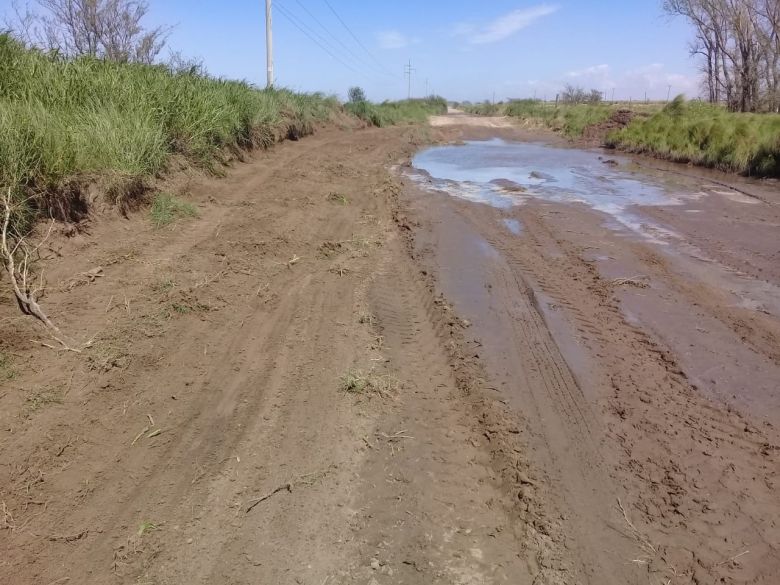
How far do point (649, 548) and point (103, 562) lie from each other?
272 centimetres

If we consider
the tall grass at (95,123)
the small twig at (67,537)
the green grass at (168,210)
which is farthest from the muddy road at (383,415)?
the tall grass at (95,123)

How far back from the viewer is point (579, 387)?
435 centimetres

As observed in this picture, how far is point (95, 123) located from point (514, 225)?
22.8ft

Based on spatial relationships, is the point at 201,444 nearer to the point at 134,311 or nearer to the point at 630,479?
the point at 134,311

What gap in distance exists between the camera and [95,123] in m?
7.55

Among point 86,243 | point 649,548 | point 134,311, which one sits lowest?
point 649,548

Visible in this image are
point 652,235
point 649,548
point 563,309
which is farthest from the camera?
point 652,235

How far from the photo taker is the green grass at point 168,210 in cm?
754

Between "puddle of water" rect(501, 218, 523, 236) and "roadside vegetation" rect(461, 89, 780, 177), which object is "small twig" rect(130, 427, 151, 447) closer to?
"puddle of water" rect(501, 218, 523, 236)

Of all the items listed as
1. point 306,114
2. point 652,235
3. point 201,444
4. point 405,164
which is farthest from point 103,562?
point 306,114

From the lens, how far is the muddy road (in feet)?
8.79

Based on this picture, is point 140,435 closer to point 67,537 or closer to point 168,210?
point 67,537

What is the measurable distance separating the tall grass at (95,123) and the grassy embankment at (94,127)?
0.01 metres

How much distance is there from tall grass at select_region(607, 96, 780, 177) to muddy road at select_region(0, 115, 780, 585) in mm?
11277
